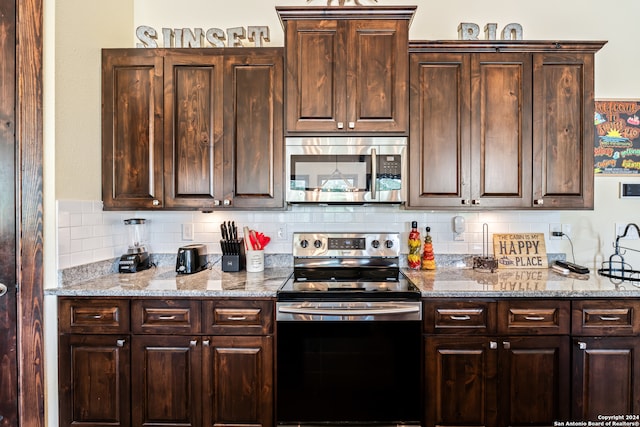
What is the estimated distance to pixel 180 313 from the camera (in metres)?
1.80

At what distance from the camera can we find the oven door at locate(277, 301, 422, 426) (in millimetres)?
1766

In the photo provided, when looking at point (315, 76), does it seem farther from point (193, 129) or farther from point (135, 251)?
point (135, 251)

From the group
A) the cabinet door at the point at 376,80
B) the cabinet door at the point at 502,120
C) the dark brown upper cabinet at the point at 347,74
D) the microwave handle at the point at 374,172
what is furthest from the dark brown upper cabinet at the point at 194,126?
the cabinet door at the point at 502,120

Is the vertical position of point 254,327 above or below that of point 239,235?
below

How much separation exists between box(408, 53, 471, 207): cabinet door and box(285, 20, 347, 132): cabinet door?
18.2 inches

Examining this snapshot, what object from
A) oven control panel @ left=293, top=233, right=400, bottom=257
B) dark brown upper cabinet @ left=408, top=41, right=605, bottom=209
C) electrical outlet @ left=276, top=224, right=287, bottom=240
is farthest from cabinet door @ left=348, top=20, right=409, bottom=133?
electrical outlet @ left=276, top=224, right=287, bottom=240

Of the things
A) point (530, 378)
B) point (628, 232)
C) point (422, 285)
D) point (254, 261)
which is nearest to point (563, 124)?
point (628, 232)

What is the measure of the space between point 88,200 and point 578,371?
2901 mm

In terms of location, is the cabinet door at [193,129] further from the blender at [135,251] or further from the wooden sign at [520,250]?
the wooden sign at [520,250]

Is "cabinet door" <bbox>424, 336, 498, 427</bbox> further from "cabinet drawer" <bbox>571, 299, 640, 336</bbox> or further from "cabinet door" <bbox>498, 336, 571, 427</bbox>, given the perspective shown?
"cabinet drawer" <bbox>571, 299, 640, 336</bbox>

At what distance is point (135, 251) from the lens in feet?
7.71

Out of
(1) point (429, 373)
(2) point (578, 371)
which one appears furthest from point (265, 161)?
(2) point (578, 371)

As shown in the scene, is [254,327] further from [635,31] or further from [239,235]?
[635,31]

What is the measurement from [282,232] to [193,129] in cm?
92
